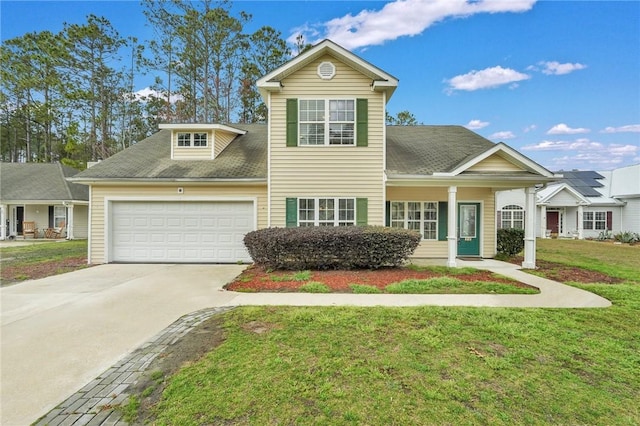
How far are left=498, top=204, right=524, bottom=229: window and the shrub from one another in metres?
8.82

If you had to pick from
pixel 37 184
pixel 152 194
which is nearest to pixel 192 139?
pixel 152 194

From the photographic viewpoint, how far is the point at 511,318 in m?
4.89

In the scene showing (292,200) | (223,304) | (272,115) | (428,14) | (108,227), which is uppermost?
(428,14)

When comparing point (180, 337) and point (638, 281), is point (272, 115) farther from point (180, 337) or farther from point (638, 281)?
point (638, 281)

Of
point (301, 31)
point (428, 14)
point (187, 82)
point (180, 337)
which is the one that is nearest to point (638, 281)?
point (180, 337)

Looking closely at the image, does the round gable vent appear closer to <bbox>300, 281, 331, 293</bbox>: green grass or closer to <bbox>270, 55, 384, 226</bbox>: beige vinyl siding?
<bbox>270, 55, 384, 226</bbox>: beige vinyl siding

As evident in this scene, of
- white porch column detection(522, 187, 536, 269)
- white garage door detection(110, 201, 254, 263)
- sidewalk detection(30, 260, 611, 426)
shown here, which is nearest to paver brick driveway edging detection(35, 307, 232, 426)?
sidewalk detection(30, 260, 611, 426)

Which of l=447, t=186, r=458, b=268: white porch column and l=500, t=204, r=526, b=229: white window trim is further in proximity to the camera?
l=500, t=204, r=526, b=229: white window trim

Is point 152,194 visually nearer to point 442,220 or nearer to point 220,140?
point 220,140

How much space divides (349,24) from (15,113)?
33.8m

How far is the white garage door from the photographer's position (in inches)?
417

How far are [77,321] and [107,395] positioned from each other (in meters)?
2.77

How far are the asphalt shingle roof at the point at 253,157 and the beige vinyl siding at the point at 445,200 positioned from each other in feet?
3.54

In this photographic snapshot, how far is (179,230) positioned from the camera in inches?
418
